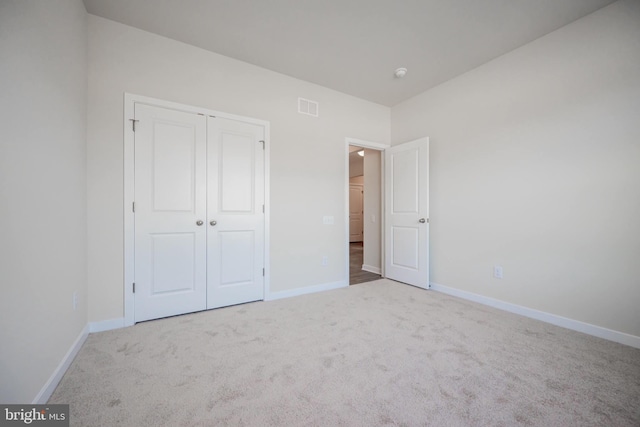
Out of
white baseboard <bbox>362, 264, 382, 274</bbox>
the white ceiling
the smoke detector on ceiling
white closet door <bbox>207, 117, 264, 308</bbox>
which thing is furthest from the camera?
white baseboard <bbox>362, 264, 382, 274</bbox>

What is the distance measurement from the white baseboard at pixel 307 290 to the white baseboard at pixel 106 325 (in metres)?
1.43

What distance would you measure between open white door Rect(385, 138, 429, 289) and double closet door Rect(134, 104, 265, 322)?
6.97 feet

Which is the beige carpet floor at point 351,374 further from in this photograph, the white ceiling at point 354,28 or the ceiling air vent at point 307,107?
the white ceiling at point 354,28

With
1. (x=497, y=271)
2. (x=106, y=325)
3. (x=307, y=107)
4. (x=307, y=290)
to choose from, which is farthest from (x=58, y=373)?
(x=497, y=271)

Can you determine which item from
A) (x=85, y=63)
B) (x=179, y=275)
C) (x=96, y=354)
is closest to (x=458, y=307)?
(x=179, y=275)

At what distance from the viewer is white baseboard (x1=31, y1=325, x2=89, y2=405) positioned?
4.48ft

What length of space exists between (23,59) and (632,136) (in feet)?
13.7

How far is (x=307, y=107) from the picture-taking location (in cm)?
345

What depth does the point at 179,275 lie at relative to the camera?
8.66ft

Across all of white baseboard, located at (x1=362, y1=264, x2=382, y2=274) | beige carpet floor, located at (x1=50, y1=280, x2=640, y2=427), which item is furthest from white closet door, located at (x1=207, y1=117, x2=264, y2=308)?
white baseboard, located at (x1=362, y1=264, x2=382, y2=274)

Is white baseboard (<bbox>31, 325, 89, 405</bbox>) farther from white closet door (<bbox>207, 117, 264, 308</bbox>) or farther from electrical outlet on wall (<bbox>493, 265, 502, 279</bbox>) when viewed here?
electrical outlet on wall (<bbox>493, 265, 502, 279</bbox>)

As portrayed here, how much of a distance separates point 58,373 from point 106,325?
0.81 metres

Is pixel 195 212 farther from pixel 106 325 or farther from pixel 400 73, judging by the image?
pixel 400 73

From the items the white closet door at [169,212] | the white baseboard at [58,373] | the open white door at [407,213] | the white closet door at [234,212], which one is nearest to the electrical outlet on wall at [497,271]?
the open white door at [407,213]
